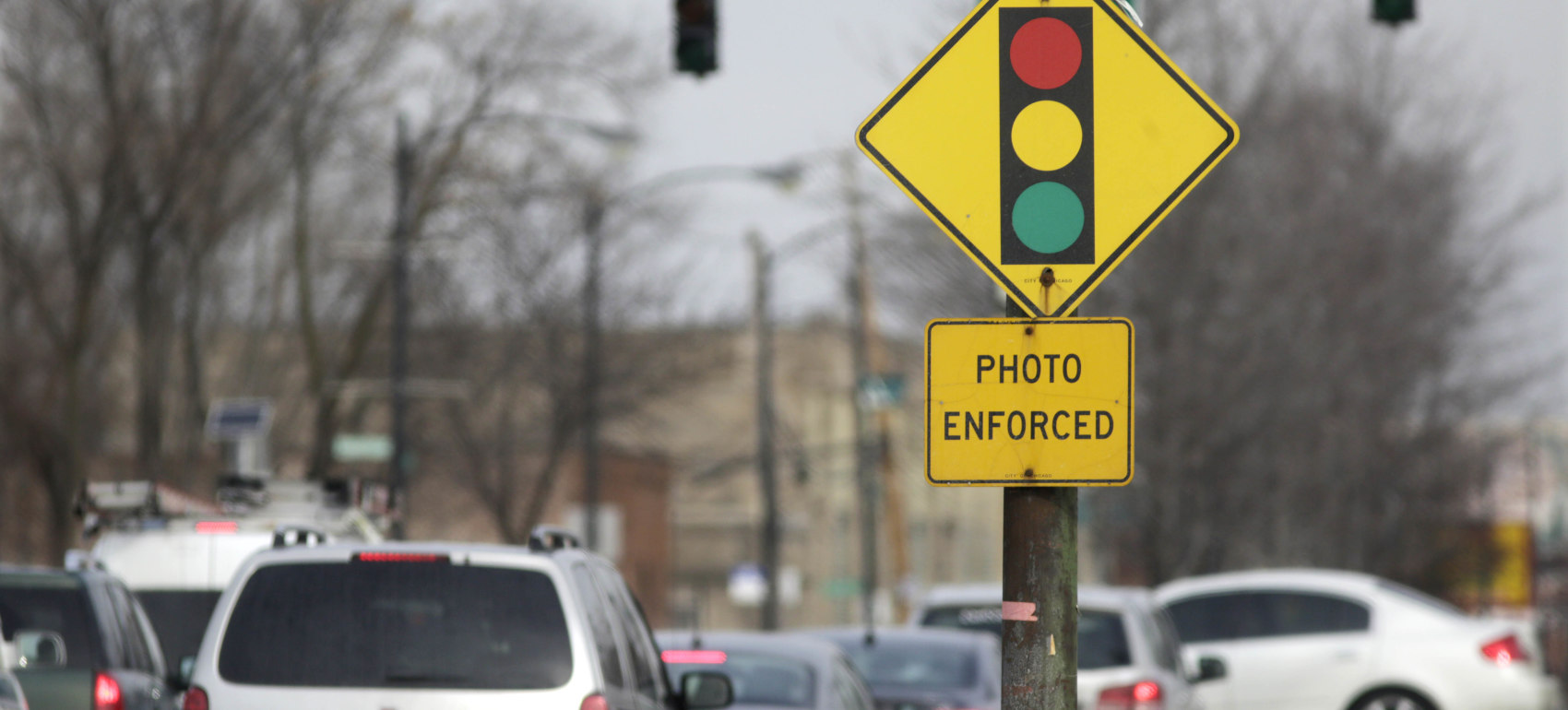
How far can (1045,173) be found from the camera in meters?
5.54

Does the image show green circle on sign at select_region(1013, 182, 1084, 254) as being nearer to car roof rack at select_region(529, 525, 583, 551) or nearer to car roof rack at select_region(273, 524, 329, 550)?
car roof rack at select_region(529, 525, 583, 551)

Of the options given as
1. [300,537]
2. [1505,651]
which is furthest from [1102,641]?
[300,537]

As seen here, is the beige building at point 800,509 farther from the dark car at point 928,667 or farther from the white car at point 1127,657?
the dark car at point 928,667

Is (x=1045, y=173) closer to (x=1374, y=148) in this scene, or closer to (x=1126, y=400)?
(x=1126, y=400)

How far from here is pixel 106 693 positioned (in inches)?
421

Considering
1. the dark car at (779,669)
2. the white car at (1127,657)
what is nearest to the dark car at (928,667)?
the white car at (1127,657)

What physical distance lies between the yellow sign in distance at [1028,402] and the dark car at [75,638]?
6168 mm

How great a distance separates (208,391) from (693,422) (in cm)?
3234

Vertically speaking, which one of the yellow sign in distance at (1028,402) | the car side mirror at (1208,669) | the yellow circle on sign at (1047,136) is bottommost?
the car side mirror at (1208,669)

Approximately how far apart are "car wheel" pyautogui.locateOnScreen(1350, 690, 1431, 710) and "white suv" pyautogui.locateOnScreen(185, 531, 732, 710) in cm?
1170

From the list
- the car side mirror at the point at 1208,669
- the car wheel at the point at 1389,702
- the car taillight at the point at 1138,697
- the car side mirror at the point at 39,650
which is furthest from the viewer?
the car wheel at the point at 1389,702

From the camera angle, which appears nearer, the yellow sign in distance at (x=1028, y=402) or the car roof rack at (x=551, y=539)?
the yellow sign in distance at (x=1028, y=402)

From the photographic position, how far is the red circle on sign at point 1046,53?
558cm

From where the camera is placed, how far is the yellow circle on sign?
553cm
